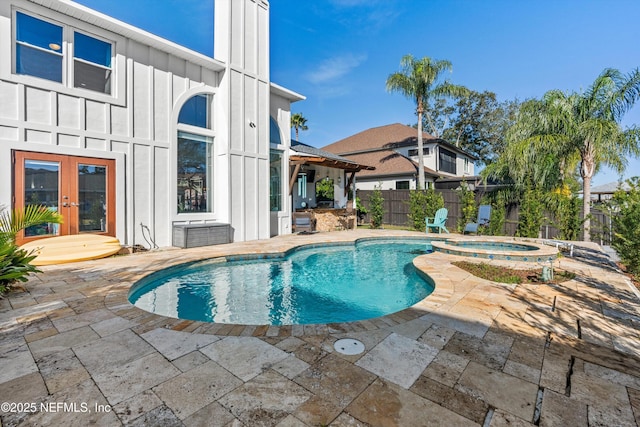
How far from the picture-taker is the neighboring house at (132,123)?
614cm

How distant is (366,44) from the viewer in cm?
1709

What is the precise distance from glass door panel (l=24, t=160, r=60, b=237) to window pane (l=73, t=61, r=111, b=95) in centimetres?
205

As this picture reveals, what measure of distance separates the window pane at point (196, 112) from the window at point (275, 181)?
9.34ft

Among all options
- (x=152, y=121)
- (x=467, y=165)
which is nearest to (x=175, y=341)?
(x=152, y=121)

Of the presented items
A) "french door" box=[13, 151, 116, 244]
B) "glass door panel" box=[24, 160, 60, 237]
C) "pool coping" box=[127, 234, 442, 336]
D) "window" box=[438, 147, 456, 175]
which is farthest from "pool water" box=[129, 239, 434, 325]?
"window" box=[438, 147, 456, 175]

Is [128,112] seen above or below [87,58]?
below

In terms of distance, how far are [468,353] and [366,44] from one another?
18510mm

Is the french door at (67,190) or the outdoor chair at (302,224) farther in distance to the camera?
the outdoor chair at (302,224)

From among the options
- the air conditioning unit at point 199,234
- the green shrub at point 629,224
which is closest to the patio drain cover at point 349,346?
the green shrub at point 629,224

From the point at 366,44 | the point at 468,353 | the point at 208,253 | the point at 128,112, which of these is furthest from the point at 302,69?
the point at 468,353

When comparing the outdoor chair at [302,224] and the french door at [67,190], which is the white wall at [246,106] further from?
the french door at [67,190]

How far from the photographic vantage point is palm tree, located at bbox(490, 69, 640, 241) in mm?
9336

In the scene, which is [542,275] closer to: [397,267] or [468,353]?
[397,267]

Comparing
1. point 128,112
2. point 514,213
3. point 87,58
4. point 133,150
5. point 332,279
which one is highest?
point 87,58
